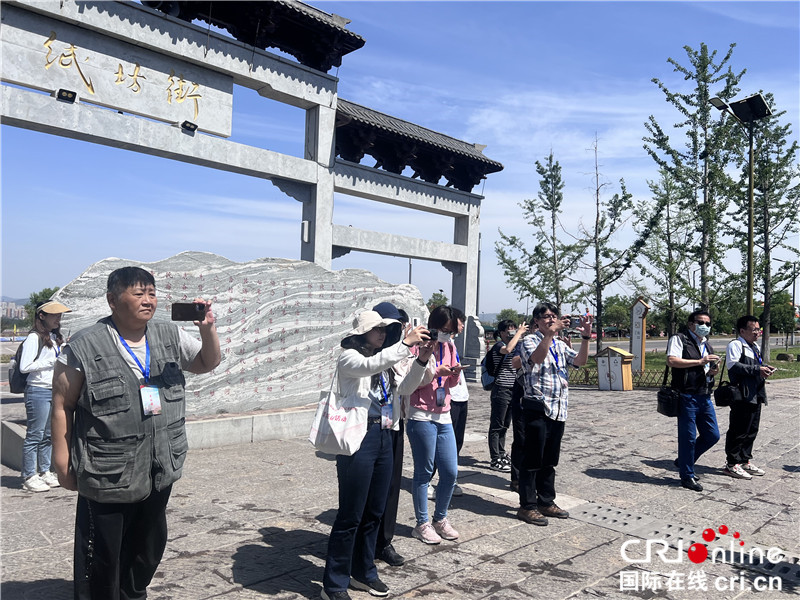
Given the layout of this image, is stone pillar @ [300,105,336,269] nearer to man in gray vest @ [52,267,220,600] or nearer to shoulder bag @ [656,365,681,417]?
shoulder bag @ [656,365,681,417]

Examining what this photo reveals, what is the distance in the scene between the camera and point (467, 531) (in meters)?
4.57

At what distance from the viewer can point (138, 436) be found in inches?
104

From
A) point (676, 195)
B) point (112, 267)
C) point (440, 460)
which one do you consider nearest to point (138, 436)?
point (440, 460)

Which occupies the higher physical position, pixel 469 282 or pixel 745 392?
pixel 469 282

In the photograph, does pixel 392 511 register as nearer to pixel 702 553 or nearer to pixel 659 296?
pixel 702 553

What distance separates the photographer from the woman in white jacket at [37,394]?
5566 millimetres

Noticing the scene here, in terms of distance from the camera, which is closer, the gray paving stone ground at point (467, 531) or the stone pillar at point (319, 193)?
the gray paving stone ground at point (467, 531)

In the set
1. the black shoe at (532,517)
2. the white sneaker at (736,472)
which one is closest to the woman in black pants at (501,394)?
the black shoe at (532,517)

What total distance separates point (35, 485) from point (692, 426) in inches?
250

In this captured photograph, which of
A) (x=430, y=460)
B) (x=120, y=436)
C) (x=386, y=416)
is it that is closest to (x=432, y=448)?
(x=430, y=460)

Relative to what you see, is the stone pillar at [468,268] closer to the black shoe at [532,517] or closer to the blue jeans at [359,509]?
the black shoe at [532,517]

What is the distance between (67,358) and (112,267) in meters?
Answer: 5.15

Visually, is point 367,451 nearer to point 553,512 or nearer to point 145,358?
point 145,358

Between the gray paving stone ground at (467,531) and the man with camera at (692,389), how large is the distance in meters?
0.30
